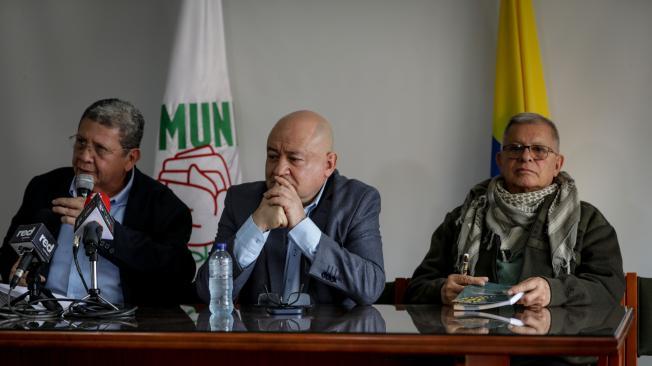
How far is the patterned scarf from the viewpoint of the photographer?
3338mm

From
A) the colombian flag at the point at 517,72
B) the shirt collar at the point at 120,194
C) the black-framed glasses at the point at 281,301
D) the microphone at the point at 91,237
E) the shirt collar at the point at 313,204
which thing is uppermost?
the colombian flag at the point at 517,72

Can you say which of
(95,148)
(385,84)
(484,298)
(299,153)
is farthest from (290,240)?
(385,84)

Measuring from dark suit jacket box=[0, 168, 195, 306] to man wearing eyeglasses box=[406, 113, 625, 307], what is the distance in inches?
38.4

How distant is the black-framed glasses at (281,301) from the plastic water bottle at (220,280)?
110 millimetres

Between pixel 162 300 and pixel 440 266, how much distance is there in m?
1.17

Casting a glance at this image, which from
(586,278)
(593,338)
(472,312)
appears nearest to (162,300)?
(472,312)

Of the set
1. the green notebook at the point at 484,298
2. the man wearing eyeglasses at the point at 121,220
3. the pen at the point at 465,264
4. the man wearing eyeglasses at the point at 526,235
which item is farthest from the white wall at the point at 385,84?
the green notebook at the point at 484,298

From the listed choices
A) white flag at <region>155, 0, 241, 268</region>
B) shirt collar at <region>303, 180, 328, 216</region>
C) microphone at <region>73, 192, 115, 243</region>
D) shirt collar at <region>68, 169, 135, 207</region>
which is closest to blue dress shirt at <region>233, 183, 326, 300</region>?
shirt collar at <region>303, 180, 328, 216</region>

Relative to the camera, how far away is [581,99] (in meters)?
4.27

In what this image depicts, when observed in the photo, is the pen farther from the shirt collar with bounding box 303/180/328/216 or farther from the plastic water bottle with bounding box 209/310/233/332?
the plastic water bottle with bounding box 209/310/233/332

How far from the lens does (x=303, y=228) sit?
2.96m

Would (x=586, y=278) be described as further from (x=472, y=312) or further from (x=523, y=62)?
(x=523, y=62)

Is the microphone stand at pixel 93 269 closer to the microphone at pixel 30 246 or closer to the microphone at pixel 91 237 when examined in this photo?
the microphone at pixel 91 237

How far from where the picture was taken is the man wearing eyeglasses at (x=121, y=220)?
11.4ft
